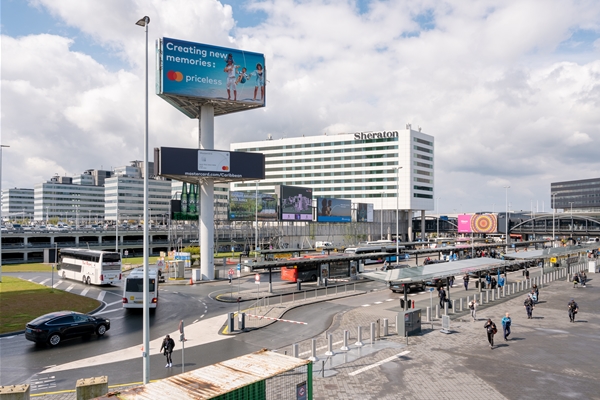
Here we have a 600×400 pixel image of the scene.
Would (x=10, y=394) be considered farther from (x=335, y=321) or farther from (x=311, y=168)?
(x=311, y=168)

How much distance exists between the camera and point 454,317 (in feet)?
92.3

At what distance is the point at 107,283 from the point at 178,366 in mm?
30033

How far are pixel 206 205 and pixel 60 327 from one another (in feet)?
94.0

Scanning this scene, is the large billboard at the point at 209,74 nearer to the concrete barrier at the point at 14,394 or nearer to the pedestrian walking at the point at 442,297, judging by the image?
the pedestrian walking at the point at 442,297

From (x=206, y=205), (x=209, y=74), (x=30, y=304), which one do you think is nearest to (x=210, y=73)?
(x=209, y=74)

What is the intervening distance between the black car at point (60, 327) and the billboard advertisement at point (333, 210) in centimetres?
7465

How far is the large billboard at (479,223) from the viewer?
121m

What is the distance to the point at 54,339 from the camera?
22156mm

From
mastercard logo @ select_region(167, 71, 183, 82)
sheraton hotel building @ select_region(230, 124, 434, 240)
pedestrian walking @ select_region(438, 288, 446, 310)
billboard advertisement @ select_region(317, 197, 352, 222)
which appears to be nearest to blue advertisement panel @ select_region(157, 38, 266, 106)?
mastercard logo @ select_region(167, 71, 183, 82)

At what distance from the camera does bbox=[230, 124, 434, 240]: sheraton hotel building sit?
4961 inches

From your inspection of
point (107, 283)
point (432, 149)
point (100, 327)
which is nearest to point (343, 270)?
point (107, 283)

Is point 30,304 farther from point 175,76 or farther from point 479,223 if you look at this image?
point 479,223

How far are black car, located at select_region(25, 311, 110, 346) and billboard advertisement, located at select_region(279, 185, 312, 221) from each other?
6306 centimetres

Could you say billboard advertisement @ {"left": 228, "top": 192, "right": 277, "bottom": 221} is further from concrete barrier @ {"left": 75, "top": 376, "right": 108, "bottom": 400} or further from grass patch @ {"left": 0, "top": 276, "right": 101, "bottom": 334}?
concrete barrier @ {"left": 75, "top": 376, "right": 108, "bottom": 400}
